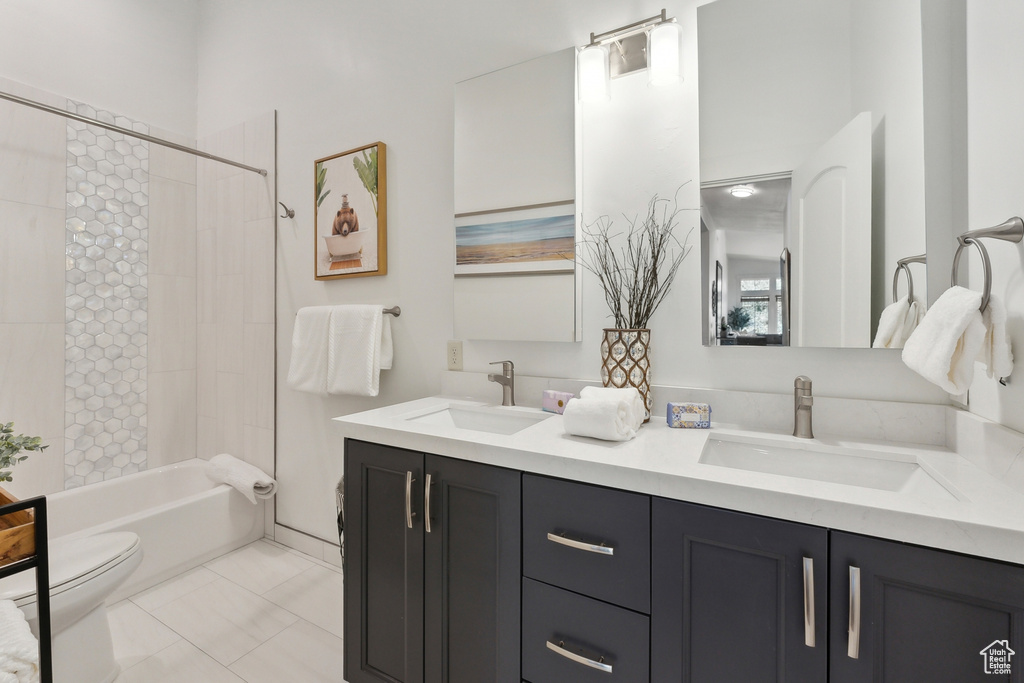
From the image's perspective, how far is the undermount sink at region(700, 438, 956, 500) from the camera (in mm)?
997

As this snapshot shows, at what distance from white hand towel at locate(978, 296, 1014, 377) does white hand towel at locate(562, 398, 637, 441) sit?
665 mm

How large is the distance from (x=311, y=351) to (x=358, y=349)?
271mm

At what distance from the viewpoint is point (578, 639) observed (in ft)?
3.25

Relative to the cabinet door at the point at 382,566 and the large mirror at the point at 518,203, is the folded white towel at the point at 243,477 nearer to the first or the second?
the cabinet door at the point at 382,566

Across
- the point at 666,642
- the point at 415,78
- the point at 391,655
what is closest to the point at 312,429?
the point at 391,655

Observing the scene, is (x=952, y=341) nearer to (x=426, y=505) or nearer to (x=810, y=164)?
(x=810, y=164)

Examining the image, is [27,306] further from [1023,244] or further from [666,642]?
[1023,244]

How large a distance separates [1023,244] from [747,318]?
54cm

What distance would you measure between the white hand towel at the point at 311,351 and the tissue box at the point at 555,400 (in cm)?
98

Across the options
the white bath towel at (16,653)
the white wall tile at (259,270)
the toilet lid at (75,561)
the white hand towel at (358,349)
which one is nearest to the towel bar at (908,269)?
the white hand towel at (358,349)

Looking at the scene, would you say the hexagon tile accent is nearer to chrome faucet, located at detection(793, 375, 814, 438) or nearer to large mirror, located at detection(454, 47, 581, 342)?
large mirror, located at detection(454, 47, 581, 342)

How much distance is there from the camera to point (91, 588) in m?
1.38

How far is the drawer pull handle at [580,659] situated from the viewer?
945 mm

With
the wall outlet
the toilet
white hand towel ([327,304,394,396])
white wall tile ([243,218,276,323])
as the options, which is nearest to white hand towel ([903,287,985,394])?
the wall outlet
